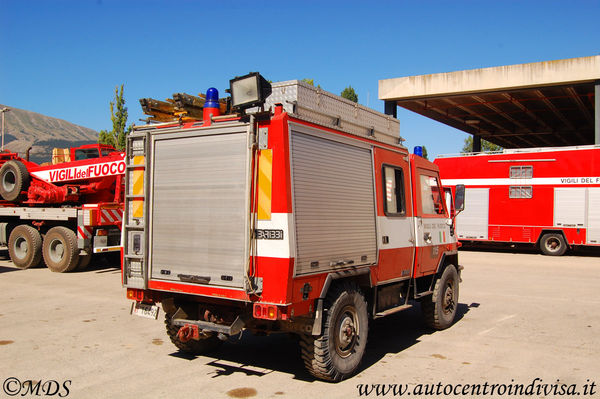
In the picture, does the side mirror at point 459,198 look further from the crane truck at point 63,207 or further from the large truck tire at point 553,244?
the large truck tire at point 553,244

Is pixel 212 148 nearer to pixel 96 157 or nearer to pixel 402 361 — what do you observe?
pixel 402 361

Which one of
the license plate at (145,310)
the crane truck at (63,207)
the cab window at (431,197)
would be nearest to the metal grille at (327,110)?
the cab window at (431,197)

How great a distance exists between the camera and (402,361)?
648cm

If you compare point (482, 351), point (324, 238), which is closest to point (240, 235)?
point (324, 238)

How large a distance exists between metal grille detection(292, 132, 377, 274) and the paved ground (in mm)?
1349

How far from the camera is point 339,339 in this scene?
570 cm

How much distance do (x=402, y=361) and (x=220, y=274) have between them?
261 cm

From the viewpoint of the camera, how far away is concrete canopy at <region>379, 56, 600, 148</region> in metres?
22.4

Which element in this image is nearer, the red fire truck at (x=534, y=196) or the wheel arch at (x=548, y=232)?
the red fire truck at (x=534, y=196)

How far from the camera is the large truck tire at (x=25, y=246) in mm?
15000
